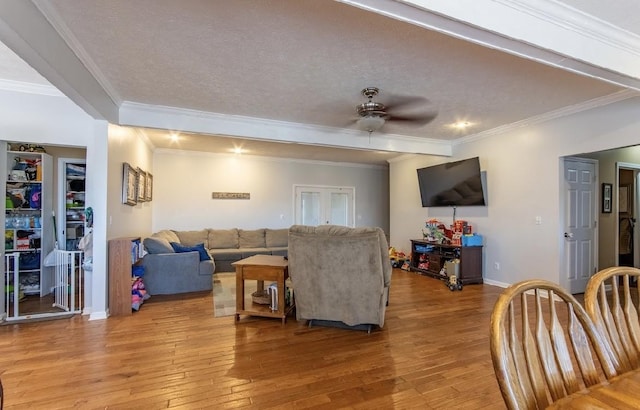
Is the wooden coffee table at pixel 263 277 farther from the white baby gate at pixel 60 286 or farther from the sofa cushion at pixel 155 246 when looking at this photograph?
the white baby gate at pixel 60 286

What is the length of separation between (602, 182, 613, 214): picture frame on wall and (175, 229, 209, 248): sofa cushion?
285 inches

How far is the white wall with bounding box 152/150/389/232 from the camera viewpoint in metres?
6.93

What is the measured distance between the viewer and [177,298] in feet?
14.6

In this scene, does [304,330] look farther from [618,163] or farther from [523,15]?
[618,163]

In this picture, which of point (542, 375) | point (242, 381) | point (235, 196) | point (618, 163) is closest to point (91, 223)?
point (242, 381)

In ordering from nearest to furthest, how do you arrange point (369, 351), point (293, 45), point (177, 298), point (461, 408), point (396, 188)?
1. point (461, 408)
2. point (293, 45)
3. point (369, 351)
4. point (177, 298)
5. point (396, 188)

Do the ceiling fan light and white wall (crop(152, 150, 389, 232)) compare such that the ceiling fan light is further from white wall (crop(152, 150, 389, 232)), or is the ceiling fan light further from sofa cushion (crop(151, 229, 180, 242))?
white wall (crop(152, 150, 389, 232))

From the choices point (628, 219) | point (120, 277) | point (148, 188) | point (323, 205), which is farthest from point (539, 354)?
point (323, 205)

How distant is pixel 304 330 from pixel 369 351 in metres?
0.75

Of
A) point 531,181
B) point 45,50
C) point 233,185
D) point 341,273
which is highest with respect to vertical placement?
point 45,50

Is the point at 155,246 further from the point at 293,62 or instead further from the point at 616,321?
the point at 616,321

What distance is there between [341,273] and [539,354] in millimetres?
2172

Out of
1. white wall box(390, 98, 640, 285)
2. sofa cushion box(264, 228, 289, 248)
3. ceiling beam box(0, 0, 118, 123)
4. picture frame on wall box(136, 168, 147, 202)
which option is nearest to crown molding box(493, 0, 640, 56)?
white wall box(390, 98, 640, 285)

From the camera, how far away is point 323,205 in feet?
27.1
